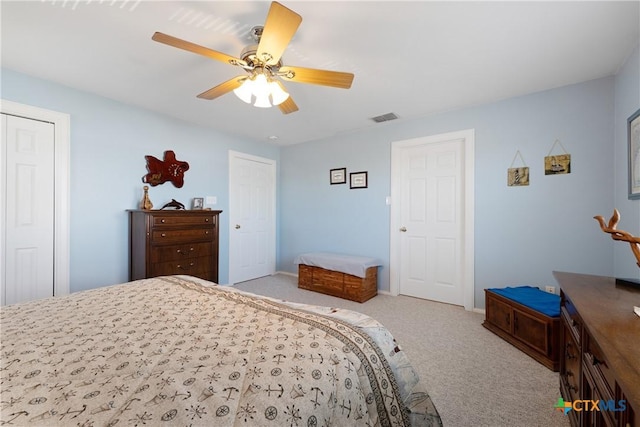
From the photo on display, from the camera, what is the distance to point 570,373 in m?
1.44

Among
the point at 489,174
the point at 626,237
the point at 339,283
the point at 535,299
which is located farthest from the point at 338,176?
the point at 626,237

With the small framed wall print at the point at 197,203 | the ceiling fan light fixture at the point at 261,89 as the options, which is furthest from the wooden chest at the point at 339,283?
the ceiling fan light fixture at the point at 261,89

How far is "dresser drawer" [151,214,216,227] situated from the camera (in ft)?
9.43

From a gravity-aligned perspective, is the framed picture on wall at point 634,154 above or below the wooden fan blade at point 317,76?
below

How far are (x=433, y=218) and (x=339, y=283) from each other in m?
1.51

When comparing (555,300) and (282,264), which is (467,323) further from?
(282,264)

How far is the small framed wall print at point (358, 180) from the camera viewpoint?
4.02 m

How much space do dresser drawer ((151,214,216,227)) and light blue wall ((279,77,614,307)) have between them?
2140 millimetres

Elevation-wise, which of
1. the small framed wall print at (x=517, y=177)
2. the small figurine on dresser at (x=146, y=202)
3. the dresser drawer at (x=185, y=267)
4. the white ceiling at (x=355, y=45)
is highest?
the white ceiling at (x=355, y=45)

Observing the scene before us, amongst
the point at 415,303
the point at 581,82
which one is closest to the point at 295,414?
the point at 415,303

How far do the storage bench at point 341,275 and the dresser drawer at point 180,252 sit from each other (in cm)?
140

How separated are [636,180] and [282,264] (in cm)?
447

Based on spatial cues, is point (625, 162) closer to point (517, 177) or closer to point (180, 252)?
point (517, 177)

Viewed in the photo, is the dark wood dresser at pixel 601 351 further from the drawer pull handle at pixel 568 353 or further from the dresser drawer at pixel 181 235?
the dresser drawer at pixel 181 235
